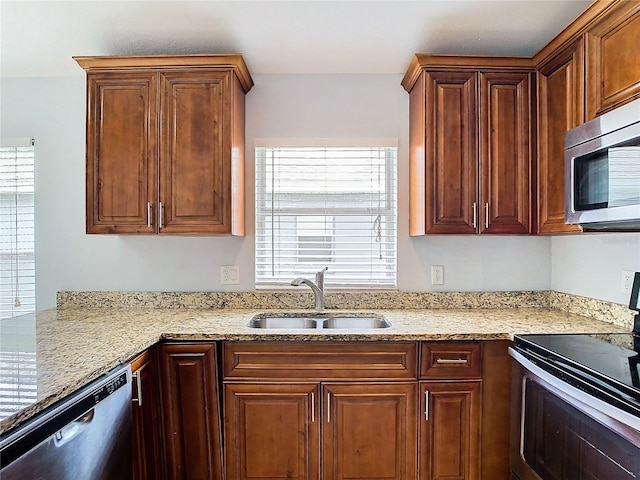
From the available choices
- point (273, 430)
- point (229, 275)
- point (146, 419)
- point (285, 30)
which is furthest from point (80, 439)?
point (285, 30)

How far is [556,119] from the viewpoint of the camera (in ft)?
6.10

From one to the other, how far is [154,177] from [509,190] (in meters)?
1.87

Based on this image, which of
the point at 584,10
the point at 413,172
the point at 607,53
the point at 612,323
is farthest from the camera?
the point at 413,172

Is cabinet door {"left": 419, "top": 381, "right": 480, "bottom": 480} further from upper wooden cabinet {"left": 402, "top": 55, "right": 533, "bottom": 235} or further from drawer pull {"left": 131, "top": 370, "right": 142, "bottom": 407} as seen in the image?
drawer pull {"left": 131, "top": 370, "right": 142, "bottom": 407}

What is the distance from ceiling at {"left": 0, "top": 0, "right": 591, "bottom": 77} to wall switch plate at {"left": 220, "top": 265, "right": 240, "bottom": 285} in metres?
1.20

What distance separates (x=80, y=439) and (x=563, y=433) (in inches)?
63.6

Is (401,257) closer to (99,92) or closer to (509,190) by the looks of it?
(509,190)

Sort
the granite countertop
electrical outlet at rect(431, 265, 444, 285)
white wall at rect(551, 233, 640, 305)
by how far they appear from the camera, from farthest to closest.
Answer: electrical outlet at rect(431, 265, 444, 285) < white wall at rect(551, 233, 640, 305) < the granite countertop

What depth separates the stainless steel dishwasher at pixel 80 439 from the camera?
3.19 feet

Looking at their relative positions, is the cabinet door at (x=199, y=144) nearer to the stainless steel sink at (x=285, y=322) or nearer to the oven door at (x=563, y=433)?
the stainless steel sink at (x=285, y=322)

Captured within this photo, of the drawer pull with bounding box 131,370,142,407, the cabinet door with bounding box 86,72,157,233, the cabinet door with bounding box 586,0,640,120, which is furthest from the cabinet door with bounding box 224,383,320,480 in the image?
the cabinet door with bounding box 586,0,640,120

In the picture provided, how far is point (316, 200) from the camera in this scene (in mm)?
2398

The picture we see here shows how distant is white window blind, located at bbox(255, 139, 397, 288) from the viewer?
7.80 feet

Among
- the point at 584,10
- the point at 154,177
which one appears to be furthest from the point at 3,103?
the point at 584,10
